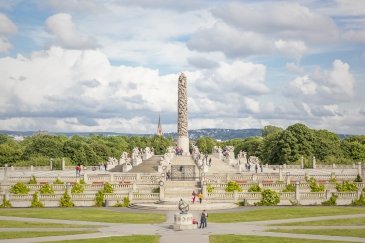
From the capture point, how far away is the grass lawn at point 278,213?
4226 cm

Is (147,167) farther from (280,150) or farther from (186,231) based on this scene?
(186,231)

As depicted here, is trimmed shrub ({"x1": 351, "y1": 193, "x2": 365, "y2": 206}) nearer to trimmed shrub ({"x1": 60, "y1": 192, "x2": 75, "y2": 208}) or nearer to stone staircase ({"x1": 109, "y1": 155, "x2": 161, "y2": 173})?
trimmed shrub ({"x1": 60, "y1": 192, "x2": 75, "y2": 208})

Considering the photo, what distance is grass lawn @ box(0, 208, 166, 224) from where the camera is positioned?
42406mm

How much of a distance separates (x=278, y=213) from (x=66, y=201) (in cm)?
1993

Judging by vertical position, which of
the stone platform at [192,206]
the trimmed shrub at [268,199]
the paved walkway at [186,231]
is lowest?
the paved walkway at [186,231]

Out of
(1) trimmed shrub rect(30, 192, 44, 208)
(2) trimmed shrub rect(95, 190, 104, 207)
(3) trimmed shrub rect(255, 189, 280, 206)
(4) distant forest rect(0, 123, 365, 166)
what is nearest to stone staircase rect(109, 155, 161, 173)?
(4) distant forest rect(0, 123, 365, 166)

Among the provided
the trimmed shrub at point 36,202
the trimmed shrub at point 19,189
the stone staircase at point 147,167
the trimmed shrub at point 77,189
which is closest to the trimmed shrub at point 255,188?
the trimmed shrub at point 77,189

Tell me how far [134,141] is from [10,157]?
242ft

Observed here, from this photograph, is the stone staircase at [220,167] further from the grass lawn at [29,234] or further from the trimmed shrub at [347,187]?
the grass lawn at [29,234]

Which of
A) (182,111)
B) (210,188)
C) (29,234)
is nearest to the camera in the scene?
(29,234)

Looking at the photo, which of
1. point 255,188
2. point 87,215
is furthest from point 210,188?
point 87,215

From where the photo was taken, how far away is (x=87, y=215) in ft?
149

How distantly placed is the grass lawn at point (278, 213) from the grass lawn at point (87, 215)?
4557mm

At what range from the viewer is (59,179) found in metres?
67.3
